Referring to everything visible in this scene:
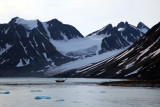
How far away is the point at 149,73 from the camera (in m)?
197

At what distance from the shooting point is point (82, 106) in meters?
76.0

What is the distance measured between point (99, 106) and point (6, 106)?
66.0 feet

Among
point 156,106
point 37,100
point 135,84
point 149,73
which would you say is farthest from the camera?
point 149,73

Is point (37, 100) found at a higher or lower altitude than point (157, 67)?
lower

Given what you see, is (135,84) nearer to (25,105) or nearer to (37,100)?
(37,100)

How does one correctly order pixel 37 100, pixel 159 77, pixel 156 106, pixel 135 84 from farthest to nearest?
pixel 159 77
pixel 135 84
pixel 37 100
pixel 156 106

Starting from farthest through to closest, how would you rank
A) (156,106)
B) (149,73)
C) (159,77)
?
(149,73) → (159,77) → (156,106)

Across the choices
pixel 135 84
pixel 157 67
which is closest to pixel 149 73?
pixel 157 67

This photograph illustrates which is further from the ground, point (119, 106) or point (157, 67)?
point (157, 67)

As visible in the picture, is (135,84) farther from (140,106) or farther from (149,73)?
(140,106)

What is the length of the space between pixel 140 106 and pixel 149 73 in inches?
4886

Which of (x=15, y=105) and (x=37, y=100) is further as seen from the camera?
(x=37, y=100)

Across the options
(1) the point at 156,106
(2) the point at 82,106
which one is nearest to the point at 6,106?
(2) the point at 82,106

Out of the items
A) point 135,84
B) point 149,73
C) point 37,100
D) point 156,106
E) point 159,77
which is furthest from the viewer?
point 149,73
